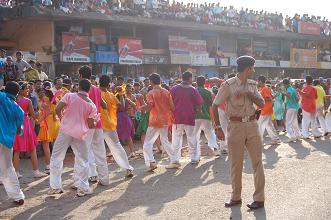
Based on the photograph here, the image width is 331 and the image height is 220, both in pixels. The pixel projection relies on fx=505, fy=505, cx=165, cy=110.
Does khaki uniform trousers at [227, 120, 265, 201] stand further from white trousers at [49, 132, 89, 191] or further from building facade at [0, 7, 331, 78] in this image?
building facade at [0, 7, 331, 78]

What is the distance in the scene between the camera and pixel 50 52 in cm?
2391

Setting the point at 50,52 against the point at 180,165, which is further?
the point at 50,52

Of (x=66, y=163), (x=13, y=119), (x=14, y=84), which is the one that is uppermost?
(x=14, y=84)

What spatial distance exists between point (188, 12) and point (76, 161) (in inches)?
1001

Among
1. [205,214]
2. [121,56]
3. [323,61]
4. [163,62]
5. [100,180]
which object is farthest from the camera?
[323,61]

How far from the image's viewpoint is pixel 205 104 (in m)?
10.7

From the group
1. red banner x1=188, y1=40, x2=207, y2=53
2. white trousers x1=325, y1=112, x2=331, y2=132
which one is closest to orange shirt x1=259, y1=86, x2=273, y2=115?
white trousers x1=325, y1=112, x2=331, y2=132

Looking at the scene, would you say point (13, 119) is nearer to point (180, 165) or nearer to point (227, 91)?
point (227, 91)

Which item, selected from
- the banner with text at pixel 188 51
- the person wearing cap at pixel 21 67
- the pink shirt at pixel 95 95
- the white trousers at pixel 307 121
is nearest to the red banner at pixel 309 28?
the banner with text at pixel 188 51

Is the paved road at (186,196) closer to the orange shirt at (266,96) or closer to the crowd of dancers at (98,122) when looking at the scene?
the crowd of dancers at (98,122)

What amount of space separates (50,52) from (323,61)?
85.8 feet

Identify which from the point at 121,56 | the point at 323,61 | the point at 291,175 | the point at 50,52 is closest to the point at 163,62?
the point at 121,56

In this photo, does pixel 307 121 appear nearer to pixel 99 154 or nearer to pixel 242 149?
pixel 99 154

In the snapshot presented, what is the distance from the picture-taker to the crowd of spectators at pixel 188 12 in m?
24.1
